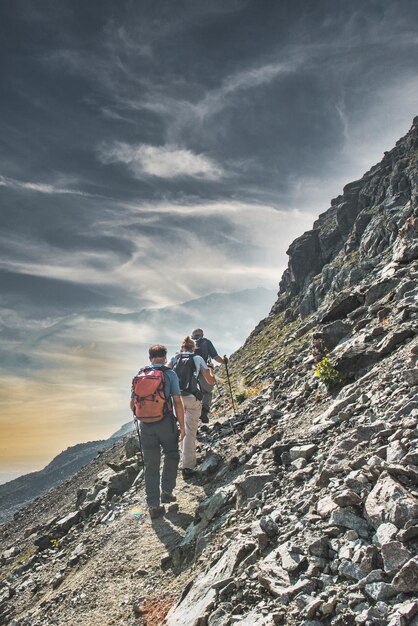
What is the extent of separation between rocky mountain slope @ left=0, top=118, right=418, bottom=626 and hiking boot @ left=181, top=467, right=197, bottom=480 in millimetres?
317

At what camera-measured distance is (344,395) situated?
32.3 ft

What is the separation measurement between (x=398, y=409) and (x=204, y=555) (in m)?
4.12

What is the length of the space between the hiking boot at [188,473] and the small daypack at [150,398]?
2.96 meters

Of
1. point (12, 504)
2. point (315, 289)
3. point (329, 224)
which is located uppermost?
point (329, 224)

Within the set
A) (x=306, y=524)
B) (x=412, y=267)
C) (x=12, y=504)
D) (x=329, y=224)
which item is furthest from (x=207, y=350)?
(x=12, y=504)

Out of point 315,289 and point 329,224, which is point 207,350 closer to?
point 315,289

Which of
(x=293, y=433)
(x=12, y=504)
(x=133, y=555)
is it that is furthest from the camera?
(x=12, y=504)

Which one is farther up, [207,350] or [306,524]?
[207,350]

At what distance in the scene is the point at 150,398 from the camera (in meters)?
9.34

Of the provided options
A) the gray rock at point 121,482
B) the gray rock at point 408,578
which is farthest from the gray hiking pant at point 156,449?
the gray rock at point 408,578

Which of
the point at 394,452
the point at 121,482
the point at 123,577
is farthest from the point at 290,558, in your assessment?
the point at 121,482

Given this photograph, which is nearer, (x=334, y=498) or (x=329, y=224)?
(x=334, y=498)

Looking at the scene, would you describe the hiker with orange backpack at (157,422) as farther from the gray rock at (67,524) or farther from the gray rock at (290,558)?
the gray rock at (67,524)

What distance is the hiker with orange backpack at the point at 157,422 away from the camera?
9.31 meters
